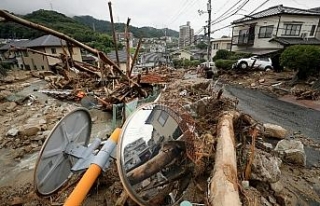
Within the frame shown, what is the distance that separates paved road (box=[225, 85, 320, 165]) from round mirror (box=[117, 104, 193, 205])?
3886 mm

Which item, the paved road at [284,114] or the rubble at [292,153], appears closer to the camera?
the rubble at [292,153]

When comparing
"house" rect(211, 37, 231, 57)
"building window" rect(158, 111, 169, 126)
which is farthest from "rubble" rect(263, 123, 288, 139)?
"house" rect(211, 37, 231, 57)

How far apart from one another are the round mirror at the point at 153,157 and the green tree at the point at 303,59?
41.3ft

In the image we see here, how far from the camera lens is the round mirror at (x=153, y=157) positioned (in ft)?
5.82

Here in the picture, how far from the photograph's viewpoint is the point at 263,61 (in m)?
18.1

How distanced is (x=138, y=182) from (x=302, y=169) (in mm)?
4115

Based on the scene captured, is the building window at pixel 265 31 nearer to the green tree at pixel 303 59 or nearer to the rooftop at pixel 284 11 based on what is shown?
the rooftop at pixel 284 11

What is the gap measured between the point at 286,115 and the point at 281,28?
60.6ft

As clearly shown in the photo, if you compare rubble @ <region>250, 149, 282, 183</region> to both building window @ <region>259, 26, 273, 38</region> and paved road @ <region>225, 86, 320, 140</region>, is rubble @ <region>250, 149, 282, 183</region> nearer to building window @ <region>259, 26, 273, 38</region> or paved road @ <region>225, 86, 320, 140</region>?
paved road @ <region>225, 86, 320, 140</region>

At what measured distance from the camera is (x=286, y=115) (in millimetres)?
7863

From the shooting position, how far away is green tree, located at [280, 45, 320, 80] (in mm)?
11289

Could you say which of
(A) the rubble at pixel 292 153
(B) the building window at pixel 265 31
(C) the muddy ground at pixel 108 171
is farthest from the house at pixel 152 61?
(A) the rubble at pixel 292 153

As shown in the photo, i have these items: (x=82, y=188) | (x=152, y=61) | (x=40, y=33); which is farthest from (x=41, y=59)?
(x=82, y=188)

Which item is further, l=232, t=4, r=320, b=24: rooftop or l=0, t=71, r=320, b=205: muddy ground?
l=232, t=4, r=320, b=24: rooftop
